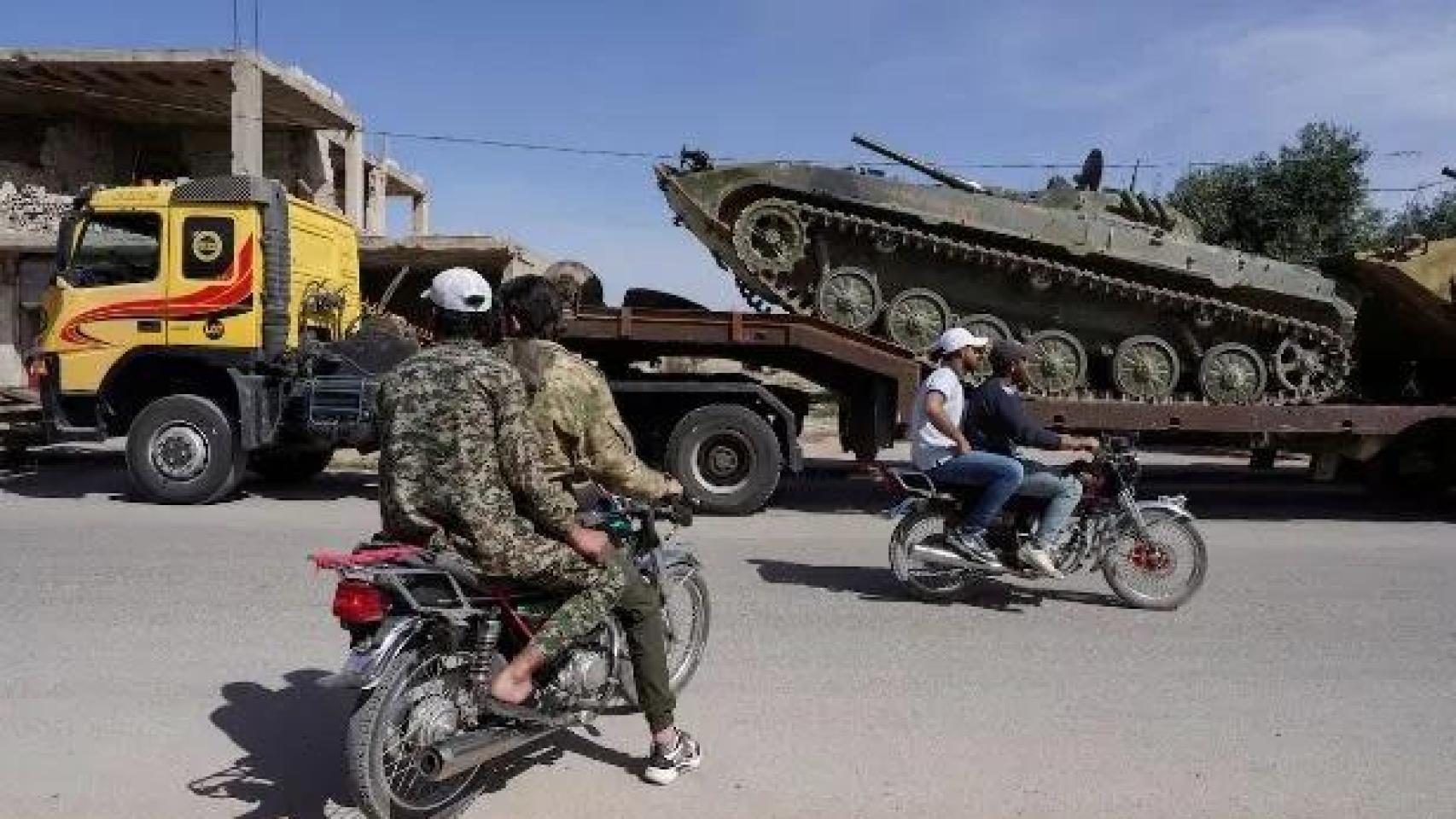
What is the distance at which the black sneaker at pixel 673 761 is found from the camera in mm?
3992

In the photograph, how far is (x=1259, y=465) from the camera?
13.8 metres

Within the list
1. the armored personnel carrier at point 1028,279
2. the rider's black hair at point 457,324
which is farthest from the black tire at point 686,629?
the armored personnel carrier at point 1028,279

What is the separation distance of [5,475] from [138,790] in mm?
9710

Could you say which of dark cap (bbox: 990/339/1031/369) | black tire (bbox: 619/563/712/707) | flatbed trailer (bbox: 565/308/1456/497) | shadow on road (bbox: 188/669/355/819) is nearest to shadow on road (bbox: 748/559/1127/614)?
dark cap (bbox: 990/339/1031/369)

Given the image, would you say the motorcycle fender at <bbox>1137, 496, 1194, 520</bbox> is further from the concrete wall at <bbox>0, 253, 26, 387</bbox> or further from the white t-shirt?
the concrete wall at <bbox>0, 253, 26, 387</bbox>

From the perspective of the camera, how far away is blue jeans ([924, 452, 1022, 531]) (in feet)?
21.4

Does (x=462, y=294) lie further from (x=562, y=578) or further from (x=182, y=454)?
(x=182, y=454)

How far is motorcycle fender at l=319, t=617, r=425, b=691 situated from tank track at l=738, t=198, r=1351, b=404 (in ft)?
26.2

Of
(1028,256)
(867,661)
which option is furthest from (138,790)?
(1028,256)

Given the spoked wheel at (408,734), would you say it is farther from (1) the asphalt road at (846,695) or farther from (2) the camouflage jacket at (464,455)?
(2) the camouflage jacket at (464,455)

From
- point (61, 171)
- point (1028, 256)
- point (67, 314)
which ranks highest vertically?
point (61, 171)

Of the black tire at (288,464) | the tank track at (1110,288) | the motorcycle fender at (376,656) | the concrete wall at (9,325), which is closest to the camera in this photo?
the motorcycle fender at (376,656)

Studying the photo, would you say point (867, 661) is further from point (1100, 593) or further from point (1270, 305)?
point (1270, 305)

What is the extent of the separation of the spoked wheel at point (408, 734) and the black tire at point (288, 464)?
27.3ft
